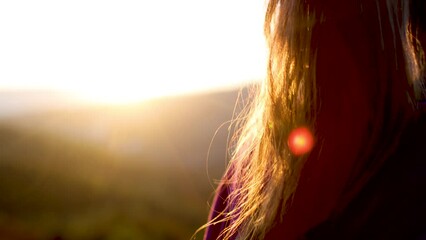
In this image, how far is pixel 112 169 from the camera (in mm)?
6617

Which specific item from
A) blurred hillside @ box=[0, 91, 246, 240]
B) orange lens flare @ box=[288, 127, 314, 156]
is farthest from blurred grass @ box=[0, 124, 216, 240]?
orange lens flare @ box=[288, 127, 314, 156]

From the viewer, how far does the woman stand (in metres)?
0.74

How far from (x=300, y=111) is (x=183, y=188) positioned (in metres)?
5.54

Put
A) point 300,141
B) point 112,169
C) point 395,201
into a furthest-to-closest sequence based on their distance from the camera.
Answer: point 112,169 → point 300,141 → point 395,201

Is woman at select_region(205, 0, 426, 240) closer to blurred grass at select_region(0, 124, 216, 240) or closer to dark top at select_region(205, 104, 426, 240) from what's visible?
dark top at select_region(205, 104, 426, 240)

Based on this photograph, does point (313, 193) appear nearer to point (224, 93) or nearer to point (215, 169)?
point (215, 169)

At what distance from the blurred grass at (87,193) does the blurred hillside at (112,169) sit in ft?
0.04

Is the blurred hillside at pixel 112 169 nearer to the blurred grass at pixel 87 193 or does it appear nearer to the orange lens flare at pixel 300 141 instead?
the blurred grass at pixel 87 193

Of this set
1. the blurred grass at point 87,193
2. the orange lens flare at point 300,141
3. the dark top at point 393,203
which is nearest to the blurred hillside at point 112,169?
the blurred grass at point 87,193

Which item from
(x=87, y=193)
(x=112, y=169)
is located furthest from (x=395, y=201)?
(x=112, y=169)

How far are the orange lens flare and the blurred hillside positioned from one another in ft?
15.2

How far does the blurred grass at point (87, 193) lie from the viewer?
5.79 metres

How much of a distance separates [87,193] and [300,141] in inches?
227

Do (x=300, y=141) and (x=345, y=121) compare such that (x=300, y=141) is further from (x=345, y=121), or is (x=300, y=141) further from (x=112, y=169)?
(x=112, y=169)
